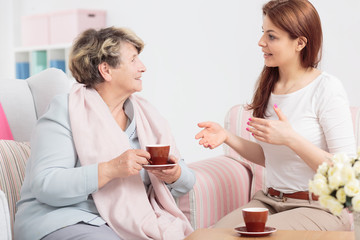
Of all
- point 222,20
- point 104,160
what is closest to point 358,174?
point 104,160

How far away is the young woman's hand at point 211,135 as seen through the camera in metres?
2.03

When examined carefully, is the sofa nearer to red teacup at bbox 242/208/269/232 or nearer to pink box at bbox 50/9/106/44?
red teacup at bbox 242/208/269/232

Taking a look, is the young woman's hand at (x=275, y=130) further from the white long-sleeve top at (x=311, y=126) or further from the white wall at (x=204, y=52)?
the white wall at (x=204, y=52)

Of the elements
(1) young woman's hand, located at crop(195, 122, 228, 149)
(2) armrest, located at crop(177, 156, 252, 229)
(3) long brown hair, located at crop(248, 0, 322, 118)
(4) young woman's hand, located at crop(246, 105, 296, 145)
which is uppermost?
(3) long brown hair, located at crop(248, 0, 322, 118)

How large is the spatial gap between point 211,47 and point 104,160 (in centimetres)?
234

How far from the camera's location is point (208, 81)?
4.21m

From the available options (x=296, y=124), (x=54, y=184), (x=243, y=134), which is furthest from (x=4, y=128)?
(x=296, y=124)

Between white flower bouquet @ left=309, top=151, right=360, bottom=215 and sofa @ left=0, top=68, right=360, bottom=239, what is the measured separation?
926 millimetres

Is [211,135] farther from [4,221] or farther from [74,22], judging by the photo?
[74,22]

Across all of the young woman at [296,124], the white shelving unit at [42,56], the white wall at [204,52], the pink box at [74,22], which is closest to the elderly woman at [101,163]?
the young woman at [296,124]

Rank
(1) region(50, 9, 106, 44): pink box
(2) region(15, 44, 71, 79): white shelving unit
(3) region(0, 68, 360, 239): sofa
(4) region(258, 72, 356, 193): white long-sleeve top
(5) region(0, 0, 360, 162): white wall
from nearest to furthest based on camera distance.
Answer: (4) region(258, 72, 356, 193): white long-sleeve top < (3) region(0, 68, 360, 239): sofa < (5) region(0, 0, 360, 162): white wall < (1) region(50, 9, 106, 44): pink box < (2) region(15, 44, 71, 79): white shelving unit

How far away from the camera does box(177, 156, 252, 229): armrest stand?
2178mm

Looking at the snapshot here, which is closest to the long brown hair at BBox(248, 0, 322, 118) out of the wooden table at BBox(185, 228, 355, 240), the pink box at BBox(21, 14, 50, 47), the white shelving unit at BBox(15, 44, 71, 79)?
the wooden table at BBox(185, 228, 355, 240)

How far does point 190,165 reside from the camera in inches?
95.6
